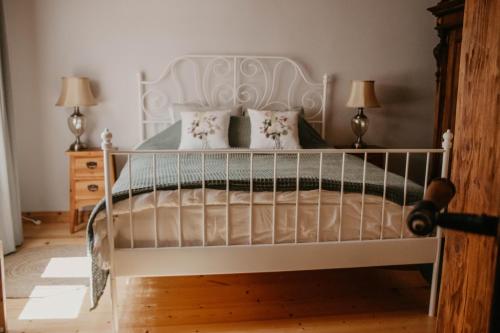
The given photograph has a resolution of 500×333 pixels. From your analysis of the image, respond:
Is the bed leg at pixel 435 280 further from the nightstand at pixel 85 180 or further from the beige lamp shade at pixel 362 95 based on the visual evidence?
the nightstand at pixel 85 180

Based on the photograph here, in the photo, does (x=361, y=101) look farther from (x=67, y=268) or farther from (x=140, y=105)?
(x=67, y=268)

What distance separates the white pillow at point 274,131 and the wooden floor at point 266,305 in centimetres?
101

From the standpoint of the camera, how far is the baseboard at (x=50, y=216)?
374cm

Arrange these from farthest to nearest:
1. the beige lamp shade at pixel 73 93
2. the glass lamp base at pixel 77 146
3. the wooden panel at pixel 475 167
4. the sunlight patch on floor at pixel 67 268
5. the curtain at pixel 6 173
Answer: the glass lamp base at pixel 77 146 < the beige lamp shade at pixel 73 93 < the curtain at pixel 6 173 < the sunlight patch on floor at pixel 67 268 < the wooden panel at pixel 475 167

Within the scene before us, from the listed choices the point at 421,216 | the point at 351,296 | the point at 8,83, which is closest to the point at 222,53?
the point at 8,83

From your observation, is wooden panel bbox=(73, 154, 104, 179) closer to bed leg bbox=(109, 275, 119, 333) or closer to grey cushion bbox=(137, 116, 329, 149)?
grey cushion bbox=(137, 116, 329, 149)

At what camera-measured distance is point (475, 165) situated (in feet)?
2.52

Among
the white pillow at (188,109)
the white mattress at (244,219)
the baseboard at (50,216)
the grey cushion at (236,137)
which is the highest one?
the white pillow at (188,109)

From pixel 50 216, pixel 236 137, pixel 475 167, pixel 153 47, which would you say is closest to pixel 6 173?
pixel 50 216

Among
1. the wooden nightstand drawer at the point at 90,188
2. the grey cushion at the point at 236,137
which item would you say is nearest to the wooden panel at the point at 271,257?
the grey cushion at the point at 236,137

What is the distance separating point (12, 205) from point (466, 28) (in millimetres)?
3171

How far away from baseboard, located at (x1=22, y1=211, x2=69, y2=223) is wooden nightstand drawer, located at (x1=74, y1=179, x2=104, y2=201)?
1.70 ft

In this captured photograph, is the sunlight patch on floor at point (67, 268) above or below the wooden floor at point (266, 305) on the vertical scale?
above

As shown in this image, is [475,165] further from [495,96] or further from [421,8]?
[421,8]
